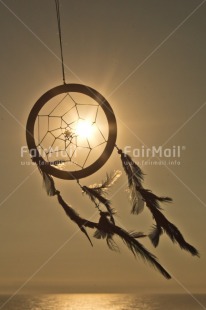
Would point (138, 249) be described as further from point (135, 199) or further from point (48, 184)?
point (48, 184)

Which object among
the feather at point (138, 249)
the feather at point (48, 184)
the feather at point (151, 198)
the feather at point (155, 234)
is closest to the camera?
the feather at point (138, 249)

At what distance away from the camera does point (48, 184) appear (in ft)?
32.4

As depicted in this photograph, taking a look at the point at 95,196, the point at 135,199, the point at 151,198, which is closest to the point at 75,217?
the point at 95,196

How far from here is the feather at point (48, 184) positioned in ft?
32.0

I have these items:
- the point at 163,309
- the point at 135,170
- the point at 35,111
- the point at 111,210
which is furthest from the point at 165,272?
the point at 163,309

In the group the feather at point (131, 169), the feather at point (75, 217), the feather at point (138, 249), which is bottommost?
the feather at point (138, 249)

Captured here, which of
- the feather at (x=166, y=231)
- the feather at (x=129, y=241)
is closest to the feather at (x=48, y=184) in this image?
the feather at (x=129, y=241)

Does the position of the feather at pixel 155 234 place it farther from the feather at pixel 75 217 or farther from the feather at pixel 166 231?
the feather at pixel 75 217

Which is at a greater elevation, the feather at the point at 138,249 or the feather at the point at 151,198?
the feather at the point at 151,198

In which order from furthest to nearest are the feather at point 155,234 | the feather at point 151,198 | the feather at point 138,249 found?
the feather at point 151,198
the feather at point 155,234
the feather at point 138,249

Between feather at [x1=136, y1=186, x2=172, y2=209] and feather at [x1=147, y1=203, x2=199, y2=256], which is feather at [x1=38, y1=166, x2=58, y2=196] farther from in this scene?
feather at [x1=147, y1=203, x2=199, y2=256]

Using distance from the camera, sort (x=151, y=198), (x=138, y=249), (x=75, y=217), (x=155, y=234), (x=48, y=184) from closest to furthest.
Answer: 1. (x=138, y=249)
2. (x=155, y=234)
3. (x=75, y=217)
4. (x=151, y=198)
5. (x=48, y=184)

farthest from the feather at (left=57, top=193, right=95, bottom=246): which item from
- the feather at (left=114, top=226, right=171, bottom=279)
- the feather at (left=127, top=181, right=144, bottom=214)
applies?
the feather at (left=127, top=181, right=144, bottom=214)

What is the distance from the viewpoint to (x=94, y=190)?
32.5ft
